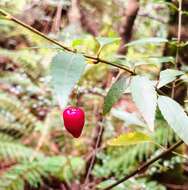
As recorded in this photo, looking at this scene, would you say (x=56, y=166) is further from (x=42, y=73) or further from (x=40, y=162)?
(x=42, y=73)

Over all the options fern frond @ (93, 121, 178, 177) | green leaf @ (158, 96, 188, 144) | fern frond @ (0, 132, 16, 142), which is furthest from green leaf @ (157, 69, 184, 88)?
fern frond @ (0, 132, 16, 142)

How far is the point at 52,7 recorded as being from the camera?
3.89 metres

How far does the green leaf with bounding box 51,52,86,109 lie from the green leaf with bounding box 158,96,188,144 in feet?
0.65

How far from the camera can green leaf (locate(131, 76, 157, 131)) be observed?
2.37ft

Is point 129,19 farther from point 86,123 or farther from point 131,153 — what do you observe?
point 86,123

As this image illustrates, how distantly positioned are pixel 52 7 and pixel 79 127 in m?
3.16

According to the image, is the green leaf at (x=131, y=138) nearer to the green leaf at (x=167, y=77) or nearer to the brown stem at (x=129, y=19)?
the green leaf at (x=167, y=77)

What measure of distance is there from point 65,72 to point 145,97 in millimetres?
164

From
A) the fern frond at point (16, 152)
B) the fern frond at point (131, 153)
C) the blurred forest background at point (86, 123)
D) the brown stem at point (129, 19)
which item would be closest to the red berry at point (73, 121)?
the blurred forest background at point (86, 123)

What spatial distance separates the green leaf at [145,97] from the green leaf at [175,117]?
0.17 ft

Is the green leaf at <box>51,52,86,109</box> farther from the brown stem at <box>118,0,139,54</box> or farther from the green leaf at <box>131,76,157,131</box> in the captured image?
the brown stem at <box>118,0,139,54</box>

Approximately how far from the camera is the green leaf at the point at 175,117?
2.64 feet

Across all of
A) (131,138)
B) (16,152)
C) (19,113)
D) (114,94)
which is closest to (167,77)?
(114,94)

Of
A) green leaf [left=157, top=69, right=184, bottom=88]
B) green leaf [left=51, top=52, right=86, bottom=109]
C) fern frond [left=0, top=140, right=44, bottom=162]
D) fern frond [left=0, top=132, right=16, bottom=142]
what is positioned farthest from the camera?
fern frond [left=0, top=132, right=16, bottom=142]
